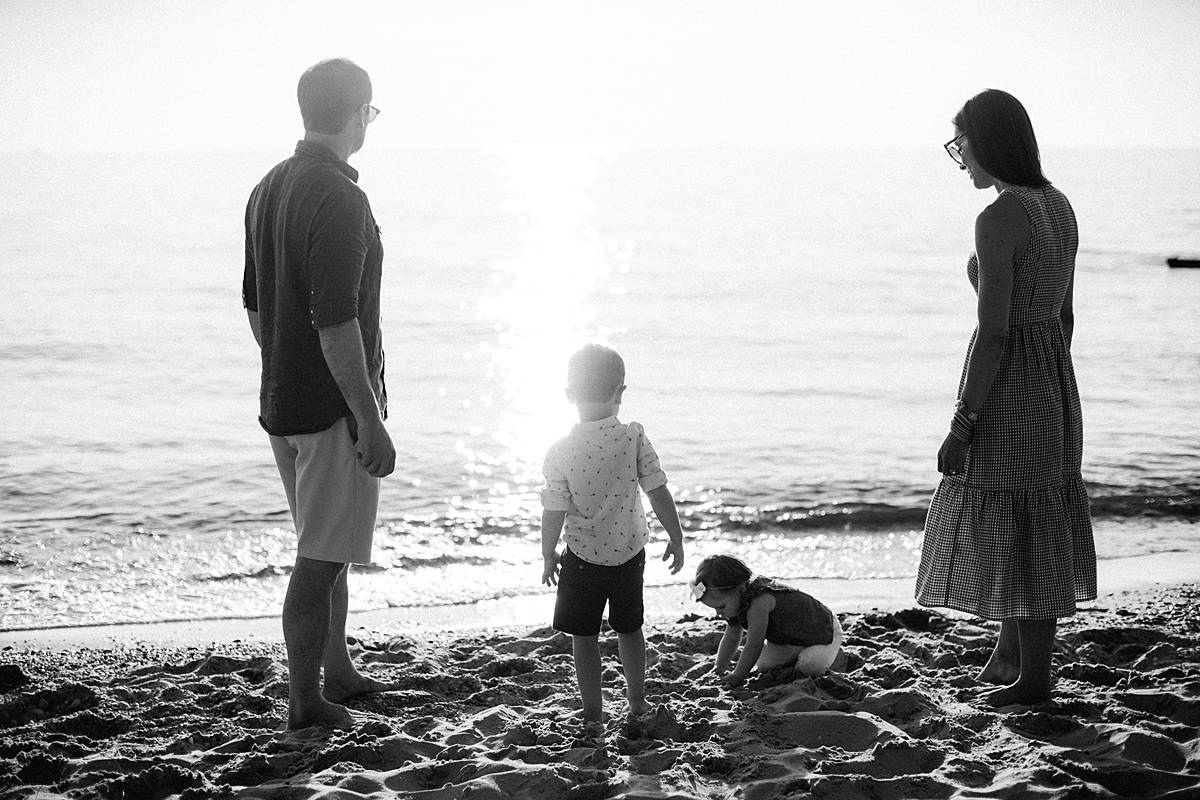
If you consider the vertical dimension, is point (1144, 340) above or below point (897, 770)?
above

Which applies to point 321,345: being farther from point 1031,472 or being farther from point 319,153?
point 1031,472

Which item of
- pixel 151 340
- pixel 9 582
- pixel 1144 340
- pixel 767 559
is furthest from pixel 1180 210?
pixel 9 582

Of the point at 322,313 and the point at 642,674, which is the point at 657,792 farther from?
the point at 322,313

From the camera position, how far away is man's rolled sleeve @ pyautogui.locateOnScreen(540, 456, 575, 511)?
3525 mm

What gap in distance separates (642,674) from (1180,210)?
5066 centimetres

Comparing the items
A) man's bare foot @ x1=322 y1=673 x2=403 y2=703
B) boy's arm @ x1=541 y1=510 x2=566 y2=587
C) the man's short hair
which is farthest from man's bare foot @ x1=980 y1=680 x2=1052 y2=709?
the man's short hair

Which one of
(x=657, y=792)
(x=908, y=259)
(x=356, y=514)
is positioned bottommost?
(x=657, y=792)

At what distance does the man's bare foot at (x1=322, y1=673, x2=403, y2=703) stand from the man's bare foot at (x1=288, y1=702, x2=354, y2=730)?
347 mm

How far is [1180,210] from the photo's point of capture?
155ft

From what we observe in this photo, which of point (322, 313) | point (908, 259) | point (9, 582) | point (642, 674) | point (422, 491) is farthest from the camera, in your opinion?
point (908, 259)

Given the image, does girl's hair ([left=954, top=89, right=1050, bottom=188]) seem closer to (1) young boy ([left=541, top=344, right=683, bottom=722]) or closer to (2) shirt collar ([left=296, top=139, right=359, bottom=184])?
(1) young boy ([left=541, top=344, right=683, bottom=722])

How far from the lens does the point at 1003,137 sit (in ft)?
11.6

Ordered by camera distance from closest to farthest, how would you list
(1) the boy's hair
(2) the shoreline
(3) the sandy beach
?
(3) the sandy beach, (1) the boy's hair, (2) the shoreline

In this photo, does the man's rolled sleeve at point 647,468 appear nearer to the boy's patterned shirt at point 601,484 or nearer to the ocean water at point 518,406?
the boy's patterned shirt at point 601,484
